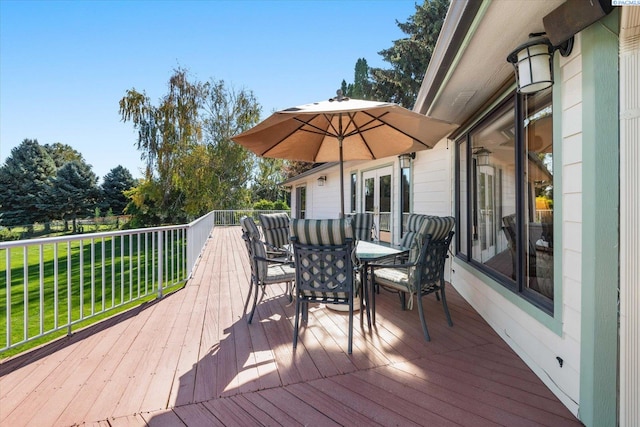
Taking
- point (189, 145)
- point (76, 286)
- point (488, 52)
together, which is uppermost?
point (189, 145)

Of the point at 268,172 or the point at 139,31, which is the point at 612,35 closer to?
the point at 139,31

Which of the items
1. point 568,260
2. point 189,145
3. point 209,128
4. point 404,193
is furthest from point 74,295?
point 209,128

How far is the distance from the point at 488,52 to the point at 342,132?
1691 millimetres

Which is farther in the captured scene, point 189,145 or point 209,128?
point 209,128

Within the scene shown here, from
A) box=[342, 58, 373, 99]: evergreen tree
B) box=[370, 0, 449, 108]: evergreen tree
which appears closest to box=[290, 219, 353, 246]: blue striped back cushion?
box=[370, 0, 449, 108]: evergreen tree

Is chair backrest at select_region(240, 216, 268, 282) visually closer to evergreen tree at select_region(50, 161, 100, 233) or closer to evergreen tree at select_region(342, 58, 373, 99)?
evergreen tree at select_region(342, 58, 373, 99)

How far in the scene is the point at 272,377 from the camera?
204 centimetres

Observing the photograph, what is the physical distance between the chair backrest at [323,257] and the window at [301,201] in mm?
10818

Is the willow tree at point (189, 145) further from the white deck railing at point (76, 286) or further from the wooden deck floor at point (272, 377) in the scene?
the wooden deck floor at point (272, 377)

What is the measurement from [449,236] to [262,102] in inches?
683

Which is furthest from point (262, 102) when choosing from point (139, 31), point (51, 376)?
point (51, 376)

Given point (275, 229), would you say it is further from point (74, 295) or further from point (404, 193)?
point (74, 295)

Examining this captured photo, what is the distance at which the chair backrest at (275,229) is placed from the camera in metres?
4.62

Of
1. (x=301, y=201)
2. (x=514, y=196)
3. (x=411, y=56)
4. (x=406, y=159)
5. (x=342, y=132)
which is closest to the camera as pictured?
(x=514, y=196)
